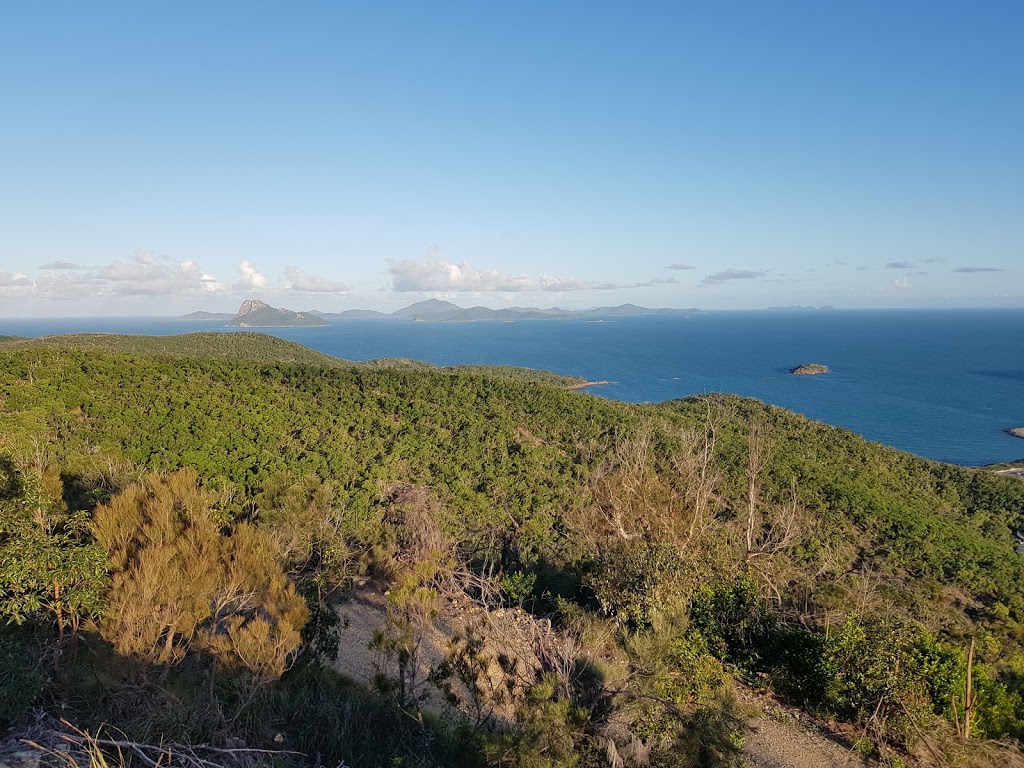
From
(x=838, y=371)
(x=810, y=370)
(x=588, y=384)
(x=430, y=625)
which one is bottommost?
(x=588, y=384)

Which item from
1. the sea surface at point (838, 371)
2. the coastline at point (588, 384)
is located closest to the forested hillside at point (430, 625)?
the sea surface at point (838, 371)

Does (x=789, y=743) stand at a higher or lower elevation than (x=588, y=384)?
higher

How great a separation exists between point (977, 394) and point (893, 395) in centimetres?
1186

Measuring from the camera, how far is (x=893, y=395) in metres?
73.7

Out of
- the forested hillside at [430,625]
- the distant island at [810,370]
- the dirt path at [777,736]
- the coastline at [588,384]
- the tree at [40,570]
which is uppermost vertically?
the tree at [40,570]

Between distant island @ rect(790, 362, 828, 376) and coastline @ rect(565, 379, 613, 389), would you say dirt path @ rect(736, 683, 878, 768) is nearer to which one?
coastline @ rect(565, 379, 613, 389)

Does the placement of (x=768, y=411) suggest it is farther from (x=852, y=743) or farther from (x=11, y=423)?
(x=11, y=423)

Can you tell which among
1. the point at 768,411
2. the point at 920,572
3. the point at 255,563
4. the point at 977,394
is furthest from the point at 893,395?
the point at 255,563

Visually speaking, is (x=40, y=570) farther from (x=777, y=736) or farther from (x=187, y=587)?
(x=777, y=736)

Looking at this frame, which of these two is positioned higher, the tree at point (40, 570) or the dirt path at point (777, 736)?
the tree at point (40, 570)

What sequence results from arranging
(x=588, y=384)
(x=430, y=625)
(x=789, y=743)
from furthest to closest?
1. (x=588, y=384)
2. (x=789, y=743)
3. (x=430, y=625)

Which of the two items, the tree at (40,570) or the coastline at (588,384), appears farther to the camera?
the coastline at (588,384)

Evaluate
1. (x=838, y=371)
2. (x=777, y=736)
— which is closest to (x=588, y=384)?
(x=838, y=371)

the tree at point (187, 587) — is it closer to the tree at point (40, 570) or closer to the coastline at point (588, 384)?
the tree at point (40, 570)
